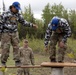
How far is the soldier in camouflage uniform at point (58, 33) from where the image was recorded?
932 cm

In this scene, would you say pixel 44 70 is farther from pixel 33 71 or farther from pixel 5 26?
pixel 5 26

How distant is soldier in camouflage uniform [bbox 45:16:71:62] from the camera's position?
9.32 meters

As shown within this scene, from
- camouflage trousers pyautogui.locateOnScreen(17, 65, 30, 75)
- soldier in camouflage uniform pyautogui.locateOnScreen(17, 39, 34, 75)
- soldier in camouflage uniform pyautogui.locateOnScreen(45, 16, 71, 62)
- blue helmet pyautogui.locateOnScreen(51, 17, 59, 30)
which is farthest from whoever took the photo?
camouflage trousers pyautogui.locateOnScreen(17, 65, 30, 75)

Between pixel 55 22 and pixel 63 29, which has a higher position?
pixel 55 22

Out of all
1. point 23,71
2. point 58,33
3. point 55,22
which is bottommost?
point 23,71

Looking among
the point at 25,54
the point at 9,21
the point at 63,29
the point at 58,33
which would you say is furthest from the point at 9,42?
the point at 25,54

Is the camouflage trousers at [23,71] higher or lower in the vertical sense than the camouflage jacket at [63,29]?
lower

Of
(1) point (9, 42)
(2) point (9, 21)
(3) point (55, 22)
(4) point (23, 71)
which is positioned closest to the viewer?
(3) point (55, 22)

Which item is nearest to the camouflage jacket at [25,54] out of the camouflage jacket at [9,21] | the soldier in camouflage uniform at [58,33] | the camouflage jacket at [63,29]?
the soldier in camouflage uniform at [58,33]

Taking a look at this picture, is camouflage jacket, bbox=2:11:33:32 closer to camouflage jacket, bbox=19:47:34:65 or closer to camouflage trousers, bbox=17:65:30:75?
camouflage jacket, bbox=19:47:34:65

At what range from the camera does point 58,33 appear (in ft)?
31.6

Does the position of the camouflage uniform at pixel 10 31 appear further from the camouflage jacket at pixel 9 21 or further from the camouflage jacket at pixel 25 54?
the camouflage jacket at pixel 25 54

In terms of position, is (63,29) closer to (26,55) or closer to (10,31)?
(10,31)

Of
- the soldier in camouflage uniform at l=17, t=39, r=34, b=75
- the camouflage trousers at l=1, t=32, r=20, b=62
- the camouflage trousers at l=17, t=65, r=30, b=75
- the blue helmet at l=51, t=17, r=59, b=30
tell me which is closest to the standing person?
the camouflage trousers at l=1, t=32, r=20, b=62
